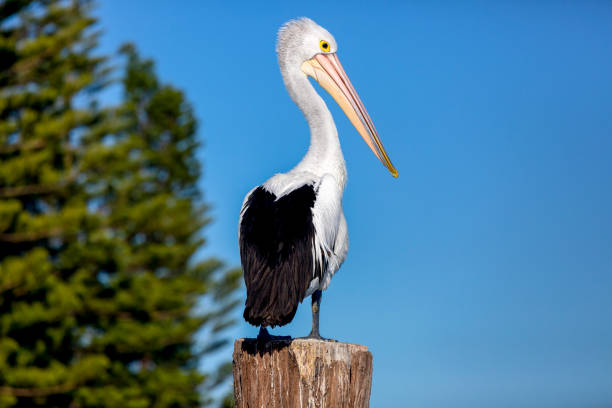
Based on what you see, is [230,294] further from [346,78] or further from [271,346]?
[271,346]

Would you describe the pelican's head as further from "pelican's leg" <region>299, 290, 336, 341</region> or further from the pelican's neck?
"pelican's leg" <region>299, 290, 336, 341</region>

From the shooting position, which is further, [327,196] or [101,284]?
[101,284]

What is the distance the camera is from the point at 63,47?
19562 millimetres

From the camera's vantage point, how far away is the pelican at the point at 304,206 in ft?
13.8

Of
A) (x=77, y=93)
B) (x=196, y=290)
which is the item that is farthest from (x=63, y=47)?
(x=196, y=290)

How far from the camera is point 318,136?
17.1 ft

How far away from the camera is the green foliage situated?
1770 cm

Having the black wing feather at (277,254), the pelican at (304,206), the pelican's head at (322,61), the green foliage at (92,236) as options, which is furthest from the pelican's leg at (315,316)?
the green foliage at (92,236)

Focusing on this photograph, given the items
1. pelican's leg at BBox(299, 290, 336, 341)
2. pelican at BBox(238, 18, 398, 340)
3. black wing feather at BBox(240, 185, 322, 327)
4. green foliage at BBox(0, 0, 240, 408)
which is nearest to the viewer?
black wing feather at BBox(240, 185, 322, 327)

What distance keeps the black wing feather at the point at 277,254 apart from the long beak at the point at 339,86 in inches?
51.5

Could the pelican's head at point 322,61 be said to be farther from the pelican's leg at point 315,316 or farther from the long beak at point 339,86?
the pelican's leg at point 315,316

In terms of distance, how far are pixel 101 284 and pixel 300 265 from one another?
53.5ft

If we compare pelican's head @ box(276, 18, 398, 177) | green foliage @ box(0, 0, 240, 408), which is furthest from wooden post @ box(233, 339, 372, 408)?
green foliage @ box(0, 0, 240, 408)

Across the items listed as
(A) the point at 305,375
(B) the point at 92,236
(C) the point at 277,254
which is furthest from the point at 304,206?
(B) the point at 92,236
